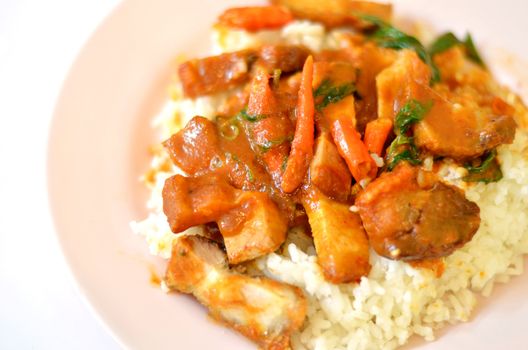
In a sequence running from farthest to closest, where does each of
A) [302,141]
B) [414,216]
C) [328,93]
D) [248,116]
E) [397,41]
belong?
[397,41] < [328,93] < [248,116] < [302,141] < [414,216]

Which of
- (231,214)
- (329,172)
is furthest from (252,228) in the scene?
(329,172)

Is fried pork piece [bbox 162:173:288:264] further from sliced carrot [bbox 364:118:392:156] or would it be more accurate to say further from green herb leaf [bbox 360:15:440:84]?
green herb leaf [bbox 360:15:440:84]

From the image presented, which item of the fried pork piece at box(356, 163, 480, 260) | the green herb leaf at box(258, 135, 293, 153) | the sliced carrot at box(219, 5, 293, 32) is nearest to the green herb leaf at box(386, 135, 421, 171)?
the fried pork piece at box(356, 163, 480, 260)

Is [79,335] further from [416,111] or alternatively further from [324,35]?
[324,35]

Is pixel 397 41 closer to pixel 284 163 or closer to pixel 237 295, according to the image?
pixel 284 163

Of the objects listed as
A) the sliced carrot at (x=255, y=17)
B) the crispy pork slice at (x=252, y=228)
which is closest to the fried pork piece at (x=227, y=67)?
the sliced carrot at (x=255, y=17)

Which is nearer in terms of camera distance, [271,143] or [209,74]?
[271,143]

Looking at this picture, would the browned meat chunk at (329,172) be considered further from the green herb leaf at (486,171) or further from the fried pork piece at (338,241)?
the green herb leaf at (486,171)

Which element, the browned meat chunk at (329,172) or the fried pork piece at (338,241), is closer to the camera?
the fried pork piece at (338,241)
